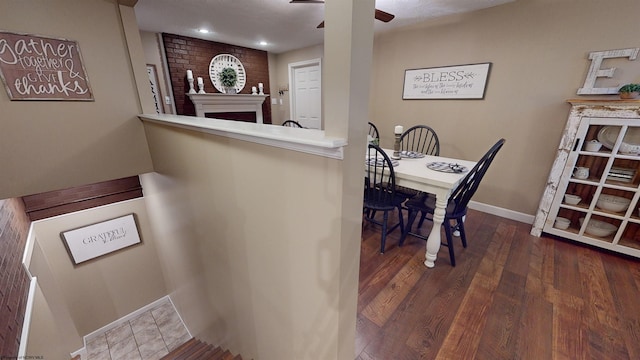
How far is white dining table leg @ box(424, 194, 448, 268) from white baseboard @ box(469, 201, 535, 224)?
1.34 meters

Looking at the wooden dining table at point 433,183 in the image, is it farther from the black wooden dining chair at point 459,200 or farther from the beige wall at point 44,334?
the beige wall at point 44,334

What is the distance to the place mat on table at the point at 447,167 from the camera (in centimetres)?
188

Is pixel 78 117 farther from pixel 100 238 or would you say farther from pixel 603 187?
pixel 603 187

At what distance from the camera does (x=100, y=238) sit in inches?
95.2

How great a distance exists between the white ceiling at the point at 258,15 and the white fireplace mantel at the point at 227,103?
88 centimetres

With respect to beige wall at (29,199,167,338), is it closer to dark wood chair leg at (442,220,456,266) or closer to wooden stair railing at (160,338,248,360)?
wooden stair railing at (160,338,248,360)

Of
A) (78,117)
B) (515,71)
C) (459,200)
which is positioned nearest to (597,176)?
(515,71)

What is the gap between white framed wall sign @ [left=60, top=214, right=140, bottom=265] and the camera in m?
2.28

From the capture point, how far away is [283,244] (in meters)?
1.02

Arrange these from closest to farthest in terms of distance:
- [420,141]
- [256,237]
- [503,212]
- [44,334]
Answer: [256,237] → [44,334] → [503,212] → [420,141]

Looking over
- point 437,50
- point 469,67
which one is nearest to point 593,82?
point 469,67

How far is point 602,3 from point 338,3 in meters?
2.73

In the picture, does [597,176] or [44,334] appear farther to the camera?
[597,176]

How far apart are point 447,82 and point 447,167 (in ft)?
4.49
